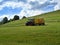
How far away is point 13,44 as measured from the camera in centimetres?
2408

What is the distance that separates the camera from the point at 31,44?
24.2 meters

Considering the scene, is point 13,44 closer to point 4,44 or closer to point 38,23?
point 4,44

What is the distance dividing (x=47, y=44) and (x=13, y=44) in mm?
3043

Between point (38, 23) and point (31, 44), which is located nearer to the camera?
point (31, 44)

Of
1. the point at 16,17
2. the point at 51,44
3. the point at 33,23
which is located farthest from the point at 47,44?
the point at 16,17

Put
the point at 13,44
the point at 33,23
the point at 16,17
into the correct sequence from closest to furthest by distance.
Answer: the point at 13,44
the point at 33,23
the point at 16,17

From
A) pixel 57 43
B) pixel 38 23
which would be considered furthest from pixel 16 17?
pixel 57 43

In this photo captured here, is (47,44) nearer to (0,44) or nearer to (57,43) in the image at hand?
(57,43)

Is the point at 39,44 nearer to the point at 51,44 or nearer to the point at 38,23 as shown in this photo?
the point at 51,44

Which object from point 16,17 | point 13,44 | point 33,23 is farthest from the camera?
point 16,17

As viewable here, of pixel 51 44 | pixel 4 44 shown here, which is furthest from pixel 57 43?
pixel 4 44

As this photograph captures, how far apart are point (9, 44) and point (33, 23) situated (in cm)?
4939

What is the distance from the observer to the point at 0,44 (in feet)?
79.8

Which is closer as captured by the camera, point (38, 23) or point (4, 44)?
point (4, 44)
